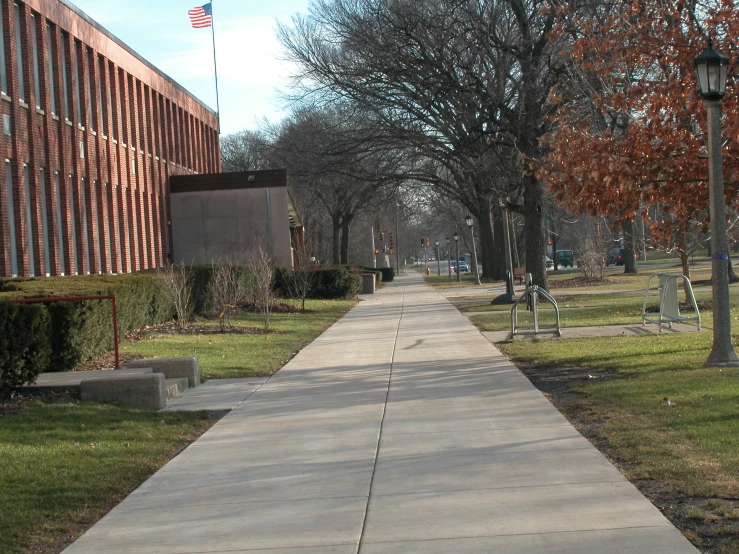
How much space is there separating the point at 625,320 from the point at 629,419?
38.7 ft

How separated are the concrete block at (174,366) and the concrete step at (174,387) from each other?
4.8 inches

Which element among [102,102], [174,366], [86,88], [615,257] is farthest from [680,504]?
[615,257]

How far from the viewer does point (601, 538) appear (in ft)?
17.4

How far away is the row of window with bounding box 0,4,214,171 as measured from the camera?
23.5m

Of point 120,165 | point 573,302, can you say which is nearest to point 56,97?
point 120,165

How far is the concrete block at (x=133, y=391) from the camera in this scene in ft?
35.3

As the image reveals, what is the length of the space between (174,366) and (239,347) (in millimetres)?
4787

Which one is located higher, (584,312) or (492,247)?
(492,247)

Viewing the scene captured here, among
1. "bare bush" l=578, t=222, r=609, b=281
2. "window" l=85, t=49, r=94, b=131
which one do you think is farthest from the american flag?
"bare bush" l=578, t=222, r=609, b=281

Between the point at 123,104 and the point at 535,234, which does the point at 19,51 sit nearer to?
the point at 123,104

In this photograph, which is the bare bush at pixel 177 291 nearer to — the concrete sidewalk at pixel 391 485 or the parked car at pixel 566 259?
the concrete sidewalk at pixel 391 485

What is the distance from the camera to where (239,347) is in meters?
17.3

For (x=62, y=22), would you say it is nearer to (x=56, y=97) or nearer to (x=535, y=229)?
(x=56, y=97)

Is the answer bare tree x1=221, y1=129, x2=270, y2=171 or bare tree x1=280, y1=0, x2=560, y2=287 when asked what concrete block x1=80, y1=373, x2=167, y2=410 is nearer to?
bare tree x1=280, y1=0, x2=560, y2=287
